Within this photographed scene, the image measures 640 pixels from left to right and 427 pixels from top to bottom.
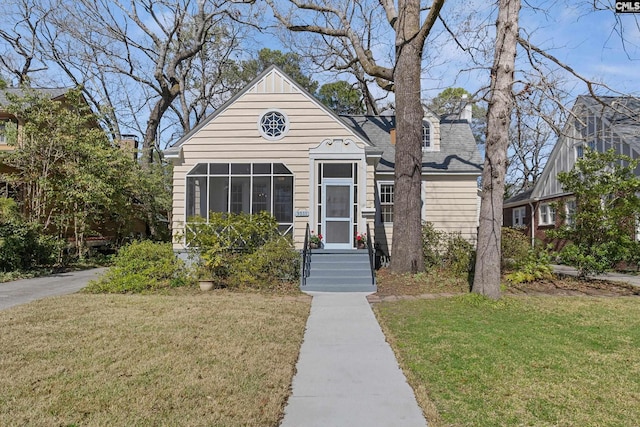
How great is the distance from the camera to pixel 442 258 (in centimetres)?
1252

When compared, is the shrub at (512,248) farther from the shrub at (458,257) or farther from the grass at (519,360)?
the grass at (519,360)

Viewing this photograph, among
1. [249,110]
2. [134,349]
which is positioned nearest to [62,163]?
[249,110]

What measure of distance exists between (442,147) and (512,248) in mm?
5540

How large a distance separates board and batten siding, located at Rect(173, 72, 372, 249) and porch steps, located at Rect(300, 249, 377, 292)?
2.36 m

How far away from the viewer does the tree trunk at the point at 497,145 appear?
815cm

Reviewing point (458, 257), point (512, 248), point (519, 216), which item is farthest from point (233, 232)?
point (519, 216)

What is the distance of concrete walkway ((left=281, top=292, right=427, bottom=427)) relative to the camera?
3.40 m

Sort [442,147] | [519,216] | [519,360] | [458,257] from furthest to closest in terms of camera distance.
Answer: [519,216] < [442,147] < [458,257] < [519,360]

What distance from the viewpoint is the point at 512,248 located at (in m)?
12.0

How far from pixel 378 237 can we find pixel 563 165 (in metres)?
11.1

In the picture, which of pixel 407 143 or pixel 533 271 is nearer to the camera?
pixel 533 271

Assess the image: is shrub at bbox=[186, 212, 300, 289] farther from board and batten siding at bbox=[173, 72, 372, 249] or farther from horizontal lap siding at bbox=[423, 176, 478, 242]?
horizontal lap siding at bbox=[423, 176, 478, 242]

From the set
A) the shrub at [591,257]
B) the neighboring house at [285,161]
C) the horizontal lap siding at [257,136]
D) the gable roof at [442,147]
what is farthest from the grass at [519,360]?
the gable roof at [442,147]

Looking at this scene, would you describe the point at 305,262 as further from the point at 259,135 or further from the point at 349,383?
the point at 349,383
